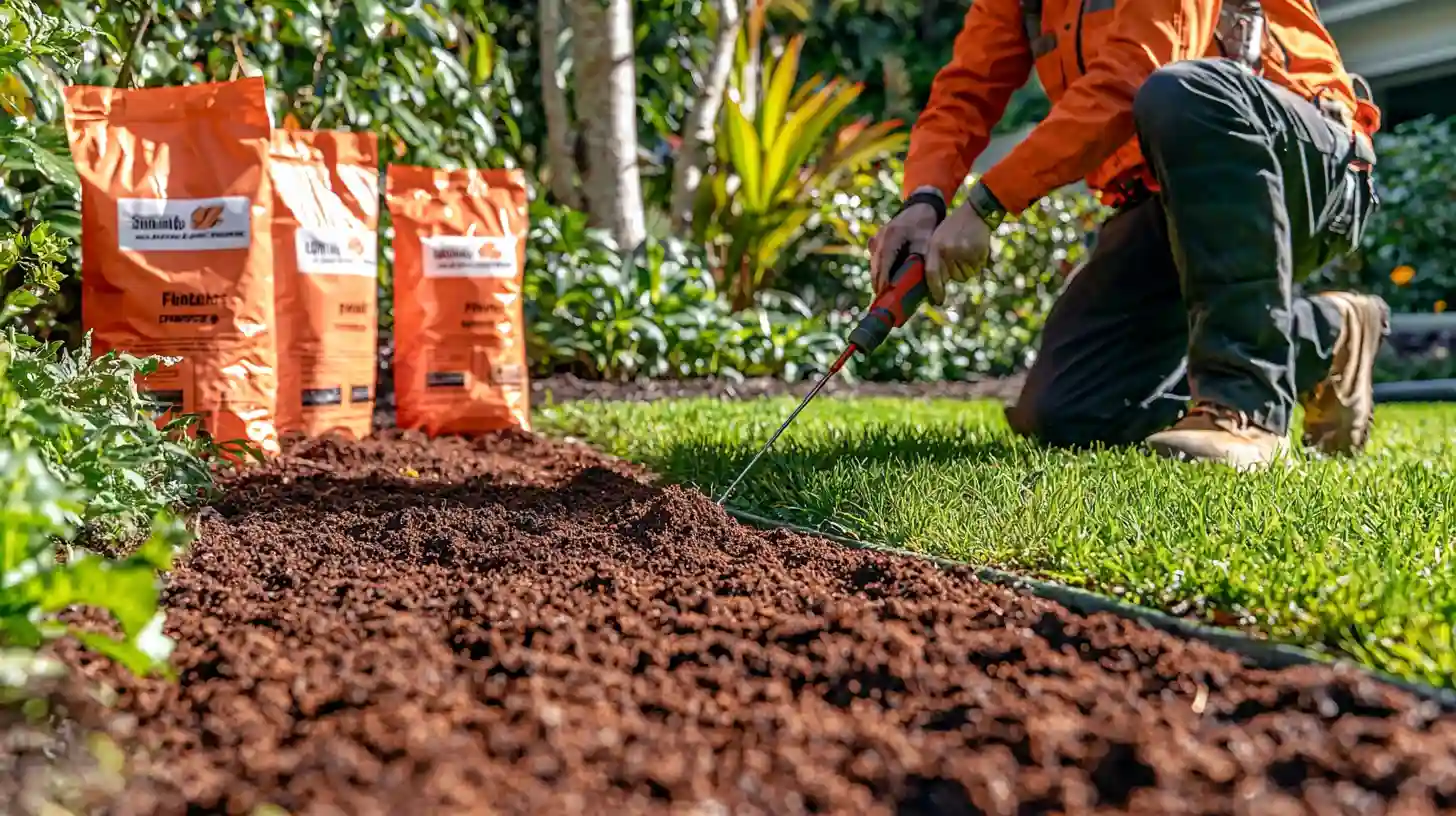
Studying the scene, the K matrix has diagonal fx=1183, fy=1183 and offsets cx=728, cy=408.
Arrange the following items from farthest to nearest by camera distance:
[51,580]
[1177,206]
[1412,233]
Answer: [1412,233]
[1177,206]
[51,580]

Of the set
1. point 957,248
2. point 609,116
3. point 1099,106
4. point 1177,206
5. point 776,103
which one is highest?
point 776,103

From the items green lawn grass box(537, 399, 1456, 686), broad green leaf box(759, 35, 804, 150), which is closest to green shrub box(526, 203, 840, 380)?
broad green leaf box(759, 35, 804, 150)

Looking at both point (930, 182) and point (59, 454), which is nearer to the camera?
point (59, 454)

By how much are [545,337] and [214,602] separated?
3042 millimetres

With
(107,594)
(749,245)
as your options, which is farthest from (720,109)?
(107,594)

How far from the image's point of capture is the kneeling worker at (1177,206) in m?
2.33

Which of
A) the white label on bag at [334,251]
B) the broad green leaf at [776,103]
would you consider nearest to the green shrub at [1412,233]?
the broad green leaf at [776,103]

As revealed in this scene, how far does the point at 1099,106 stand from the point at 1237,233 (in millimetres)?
374

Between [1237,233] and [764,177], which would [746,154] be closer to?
[764,177]

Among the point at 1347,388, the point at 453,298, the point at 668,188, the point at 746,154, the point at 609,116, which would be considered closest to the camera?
the point at 1347,388

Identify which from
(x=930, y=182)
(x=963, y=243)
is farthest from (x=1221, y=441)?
(x=930, y=182)

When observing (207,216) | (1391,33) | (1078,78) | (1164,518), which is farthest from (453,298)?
(1391,33)

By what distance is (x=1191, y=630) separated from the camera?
1.28 metres

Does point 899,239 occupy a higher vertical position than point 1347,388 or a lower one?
higher
